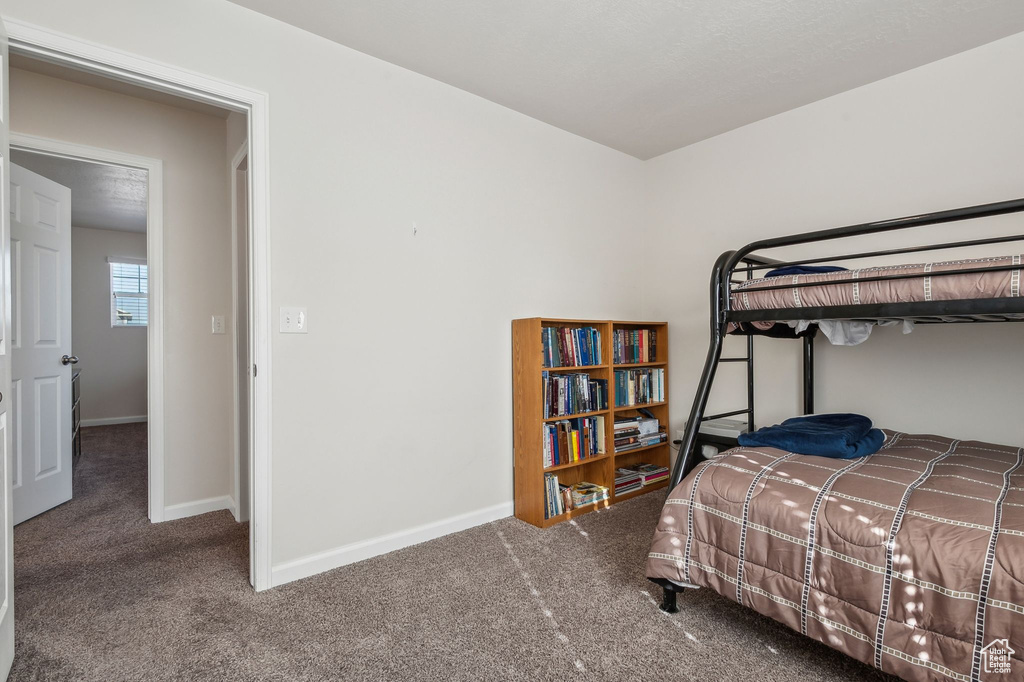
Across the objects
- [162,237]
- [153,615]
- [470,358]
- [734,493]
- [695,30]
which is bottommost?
[153,615]

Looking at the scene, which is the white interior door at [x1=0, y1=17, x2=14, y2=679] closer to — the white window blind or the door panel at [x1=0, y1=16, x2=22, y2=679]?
the door panel at [x1=0, y1=16, x2=22, y2=679]

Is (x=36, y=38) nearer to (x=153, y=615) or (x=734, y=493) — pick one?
(x=153, y=615)

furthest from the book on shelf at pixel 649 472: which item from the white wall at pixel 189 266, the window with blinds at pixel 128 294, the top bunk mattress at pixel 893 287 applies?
the window with blinds at pixel 128 294

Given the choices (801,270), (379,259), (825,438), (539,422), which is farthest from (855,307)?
(379,259)

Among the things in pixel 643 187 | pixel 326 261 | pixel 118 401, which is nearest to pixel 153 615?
pixel 326 261

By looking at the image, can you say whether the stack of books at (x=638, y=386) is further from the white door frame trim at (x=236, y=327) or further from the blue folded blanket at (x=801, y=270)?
the white door frame trim at (x=236, y=327)

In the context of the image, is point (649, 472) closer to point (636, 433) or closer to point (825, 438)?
point (636, 433)

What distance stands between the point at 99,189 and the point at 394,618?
4.53m

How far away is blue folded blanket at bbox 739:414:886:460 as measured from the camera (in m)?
1.79

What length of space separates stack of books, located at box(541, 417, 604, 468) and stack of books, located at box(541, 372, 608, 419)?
0.07 meters

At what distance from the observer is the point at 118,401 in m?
5.88

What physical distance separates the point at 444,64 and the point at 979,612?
103 inches

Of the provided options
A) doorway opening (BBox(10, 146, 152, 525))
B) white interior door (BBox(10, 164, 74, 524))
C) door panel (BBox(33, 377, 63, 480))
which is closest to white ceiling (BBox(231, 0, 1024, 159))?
doorway opening (BBox(10, 146, 152, 525))

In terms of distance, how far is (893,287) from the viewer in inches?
63.2
